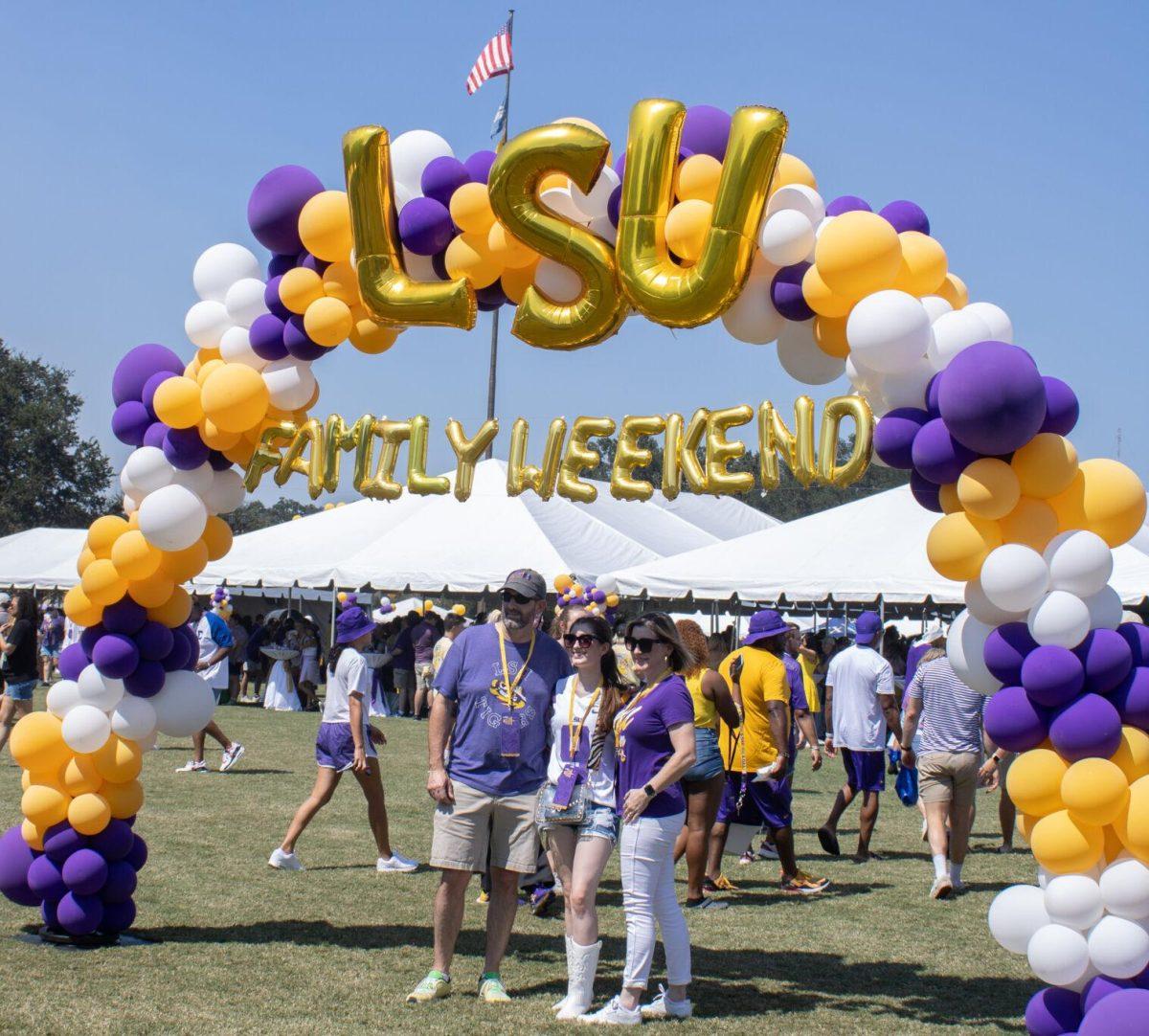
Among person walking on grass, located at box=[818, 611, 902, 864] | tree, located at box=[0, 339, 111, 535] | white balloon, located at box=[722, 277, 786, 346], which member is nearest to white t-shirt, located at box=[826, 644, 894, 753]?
person walking on grass, located at box=[818, 611, 902, 864]

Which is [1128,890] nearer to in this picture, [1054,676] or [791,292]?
[1054,676]

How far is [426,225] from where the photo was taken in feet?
21.5

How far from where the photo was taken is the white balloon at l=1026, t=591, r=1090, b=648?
4926 millimetres

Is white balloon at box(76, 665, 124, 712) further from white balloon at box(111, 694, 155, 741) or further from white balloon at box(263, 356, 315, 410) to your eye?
white balloon at box(263, 356, 315, 410)

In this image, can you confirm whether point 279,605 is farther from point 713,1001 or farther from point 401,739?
point 713,1001

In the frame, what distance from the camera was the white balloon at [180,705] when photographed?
281 inches

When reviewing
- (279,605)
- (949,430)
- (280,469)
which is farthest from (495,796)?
(279,605)

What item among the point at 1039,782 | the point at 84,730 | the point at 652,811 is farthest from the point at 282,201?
the point at 1039,782

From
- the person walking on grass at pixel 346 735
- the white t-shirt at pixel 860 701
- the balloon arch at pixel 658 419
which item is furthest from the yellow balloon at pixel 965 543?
the white t-shirt at pixel 860 701

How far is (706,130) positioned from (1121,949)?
381cm

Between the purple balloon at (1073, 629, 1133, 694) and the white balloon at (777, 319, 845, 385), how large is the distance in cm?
176

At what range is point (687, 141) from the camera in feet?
20.3

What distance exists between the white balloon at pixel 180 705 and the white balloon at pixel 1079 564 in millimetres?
4318

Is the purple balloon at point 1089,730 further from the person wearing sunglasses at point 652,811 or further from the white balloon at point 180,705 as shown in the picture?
the white balloon at point 180,705
